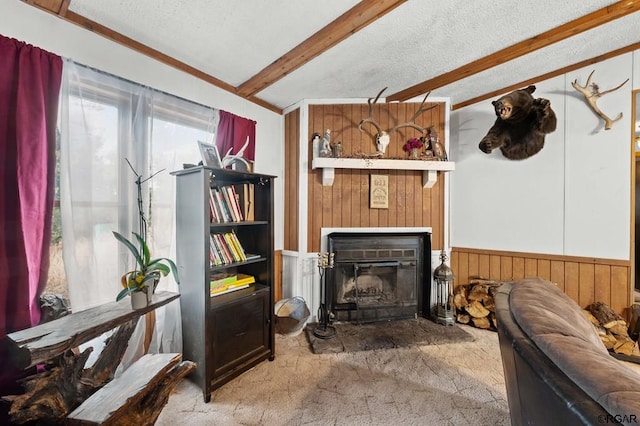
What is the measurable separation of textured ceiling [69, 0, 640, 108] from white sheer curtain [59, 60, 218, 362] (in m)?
0.41

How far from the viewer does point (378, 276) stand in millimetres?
2895

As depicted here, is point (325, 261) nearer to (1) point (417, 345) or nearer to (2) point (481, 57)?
(1) point (417, 345)

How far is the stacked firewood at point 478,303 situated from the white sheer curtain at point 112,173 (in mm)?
2722

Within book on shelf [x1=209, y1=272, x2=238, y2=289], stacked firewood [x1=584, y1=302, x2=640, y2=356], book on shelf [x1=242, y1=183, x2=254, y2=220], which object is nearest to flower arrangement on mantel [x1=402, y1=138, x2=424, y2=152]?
book on shelf [x1=242, y1=183, x2=254, y2=220]

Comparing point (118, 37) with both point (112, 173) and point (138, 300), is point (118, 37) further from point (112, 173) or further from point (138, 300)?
point (138, 300)

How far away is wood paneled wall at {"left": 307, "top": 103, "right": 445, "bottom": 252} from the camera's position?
9.44ft

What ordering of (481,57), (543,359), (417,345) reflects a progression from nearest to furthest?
(543,359), (481,57), (417,345)

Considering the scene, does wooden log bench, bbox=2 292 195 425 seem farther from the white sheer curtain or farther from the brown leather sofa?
the brown leather sofa

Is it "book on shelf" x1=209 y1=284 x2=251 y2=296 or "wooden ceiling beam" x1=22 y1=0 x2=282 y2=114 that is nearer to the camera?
"wooden ceiling beam" x1=22 y1=0 x2=282 y2=114

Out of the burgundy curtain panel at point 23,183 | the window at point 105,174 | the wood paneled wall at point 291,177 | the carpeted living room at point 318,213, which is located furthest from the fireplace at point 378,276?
A: the burgundy curtain panel at point 23,183

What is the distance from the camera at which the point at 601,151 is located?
7.82 ft

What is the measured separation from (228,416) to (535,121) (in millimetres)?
3433

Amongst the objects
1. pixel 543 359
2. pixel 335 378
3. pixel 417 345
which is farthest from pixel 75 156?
pixel 417 345

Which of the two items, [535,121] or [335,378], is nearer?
[335,378]
